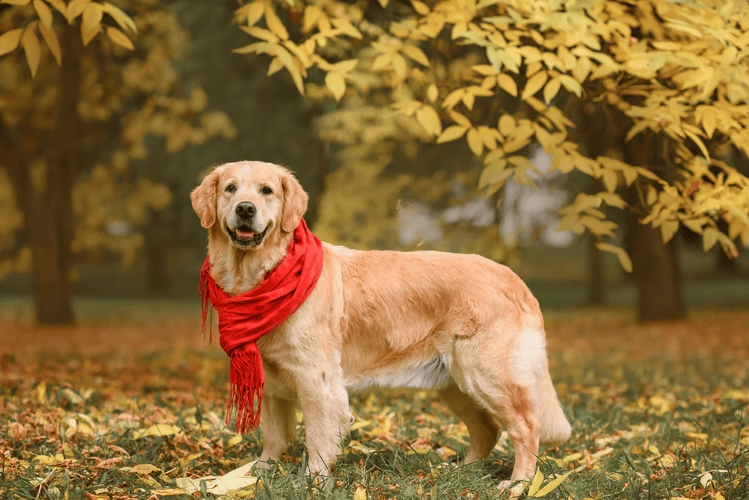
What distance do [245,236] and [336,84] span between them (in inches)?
50.6

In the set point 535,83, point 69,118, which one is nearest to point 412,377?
point 535,83

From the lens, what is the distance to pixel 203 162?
21422 millimetres

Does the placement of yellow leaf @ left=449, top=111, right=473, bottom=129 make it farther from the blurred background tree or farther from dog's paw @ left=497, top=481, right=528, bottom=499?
dog's paw @ left=497, top=481, right=528, bottom=499

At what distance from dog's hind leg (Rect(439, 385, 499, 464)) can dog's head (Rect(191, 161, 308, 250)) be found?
137 centimetres

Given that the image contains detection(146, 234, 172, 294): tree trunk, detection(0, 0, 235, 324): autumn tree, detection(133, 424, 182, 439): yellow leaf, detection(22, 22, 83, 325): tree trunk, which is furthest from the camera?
detection(146, 234, 172, 294): tree trunk


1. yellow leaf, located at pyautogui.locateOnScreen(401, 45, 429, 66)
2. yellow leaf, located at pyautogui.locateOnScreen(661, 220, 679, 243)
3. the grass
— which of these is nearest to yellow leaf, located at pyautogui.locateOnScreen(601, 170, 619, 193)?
yellow leaf, located at pyautogui.locateOnScreen(661, 220, 679, 243)

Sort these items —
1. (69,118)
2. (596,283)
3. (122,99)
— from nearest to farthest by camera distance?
(69,118) → (122,99) → (596,283)

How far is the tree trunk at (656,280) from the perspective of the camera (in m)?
13.1

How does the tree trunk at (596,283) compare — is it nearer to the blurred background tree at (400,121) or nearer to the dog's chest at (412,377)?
the blurred background tree at (400,121)

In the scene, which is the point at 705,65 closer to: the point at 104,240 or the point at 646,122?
the point at 646,122

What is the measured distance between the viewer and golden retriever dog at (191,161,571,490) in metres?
3.72

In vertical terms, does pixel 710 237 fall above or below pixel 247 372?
above

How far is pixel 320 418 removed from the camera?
369 cm

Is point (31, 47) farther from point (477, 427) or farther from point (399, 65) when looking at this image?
point (477, 427)
